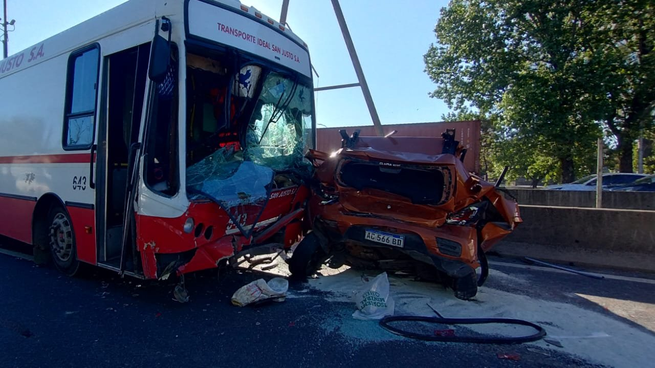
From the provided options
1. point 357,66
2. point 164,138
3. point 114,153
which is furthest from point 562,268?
point 357,66

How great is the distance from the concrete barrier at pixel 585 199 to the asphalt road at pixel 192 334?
27.0 feet

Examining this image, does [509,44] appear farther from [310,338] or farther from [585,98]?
[310,338]

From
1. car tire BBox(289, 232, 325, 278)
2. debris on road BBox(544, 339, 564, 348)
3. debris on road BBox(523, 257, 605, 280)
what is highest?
car tire BBox(289, 232, 325, 278)

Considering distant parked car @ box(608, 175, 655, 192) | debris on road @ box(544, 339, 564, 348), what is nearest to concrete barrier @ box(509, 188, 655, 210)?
distant parked car @ box(608, 175, 655, 192)

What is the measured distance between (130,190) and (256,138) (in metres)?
1.65

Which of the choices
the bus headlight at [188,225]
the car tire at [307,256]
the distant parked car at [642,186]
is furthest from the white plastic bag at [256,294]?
the distant parked car at [642,186]

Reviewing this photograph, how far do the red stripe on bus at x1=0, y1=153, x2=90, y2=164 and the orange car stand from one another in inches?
107

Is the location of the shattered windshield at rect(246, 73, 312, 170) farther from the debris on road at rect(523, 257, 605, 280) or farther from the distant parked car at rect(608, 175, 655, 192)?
the distant parked car at rect(608, 175, 655, 192)

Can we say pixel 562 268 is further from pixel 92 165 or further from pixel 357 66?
pixel 357 66

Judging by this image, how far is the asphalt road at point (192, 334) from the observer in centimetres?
308

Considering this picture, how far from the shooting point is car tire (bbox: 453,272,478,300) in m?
4.10

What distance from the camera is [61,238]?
509cm

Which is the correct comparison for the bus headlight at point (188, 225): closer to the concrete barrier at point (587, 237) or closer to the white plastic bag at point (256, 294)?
the white plastic bag at point (256, 294)

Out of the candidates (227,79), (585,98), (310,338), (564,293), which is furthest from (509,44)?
(310,338)
